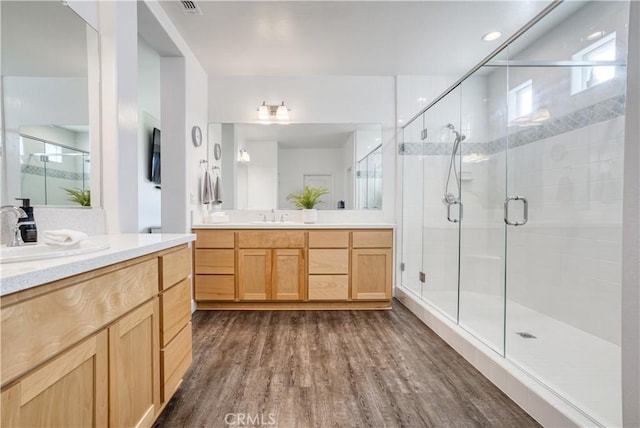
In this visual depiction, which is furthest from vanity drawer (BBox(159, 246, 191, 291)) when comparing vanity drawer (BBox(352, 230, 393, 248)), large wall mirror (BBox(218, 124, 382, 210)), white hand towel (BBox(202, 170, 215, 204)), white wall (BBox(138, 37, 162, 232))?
white wall (BBox(138, 37, 162, 232))

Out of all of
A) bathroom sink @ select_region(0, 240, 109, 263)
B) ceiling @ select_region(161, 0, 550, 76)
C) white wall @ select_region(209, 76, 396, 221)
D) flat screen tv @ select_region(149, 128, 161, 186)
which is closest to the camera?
bathroom sink @ select_region(0, 240, 109, 263)

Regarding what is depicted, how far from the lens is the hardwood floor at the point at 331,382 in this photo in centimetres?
138

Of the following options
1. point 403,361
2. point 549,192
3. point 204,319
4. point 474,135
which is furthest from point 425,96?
point 204,319

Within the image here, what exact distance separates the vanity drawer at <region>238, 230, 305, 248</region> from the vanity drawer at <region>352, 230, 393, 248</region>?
0.52 metres

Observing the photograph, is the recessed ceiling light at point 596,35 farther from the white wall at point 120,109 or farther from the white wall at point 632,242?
the white wall at point 120,109

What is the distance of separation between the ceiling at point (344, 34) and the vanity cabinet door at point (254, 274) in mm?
1888

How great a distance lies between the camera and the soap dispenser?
3.75 ft

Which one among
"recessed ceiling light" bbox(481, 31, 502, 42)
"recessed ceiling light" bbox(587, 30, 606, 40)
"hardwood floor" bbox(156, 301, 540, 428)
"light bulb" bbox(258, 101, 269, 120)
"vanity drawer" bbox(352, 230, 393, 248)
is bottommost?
"hardwood floor" bbox(156, 301, 540, 428)

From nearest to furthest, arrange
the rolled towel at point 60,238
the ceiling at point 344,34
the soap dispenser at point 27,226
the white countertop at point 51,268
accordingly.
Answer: the white countertop at point 51,268
the rolled towel at point 60,238
the soap dispenser at point 27,226
the ceiling at point 344,34

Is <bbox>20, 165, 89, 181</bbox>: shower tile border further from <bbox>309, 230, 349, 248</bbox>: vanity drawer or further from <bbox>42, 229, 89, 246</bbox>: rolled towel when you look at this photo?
<bbox>309, 230, 349, 248</bbox>: vanity drawer

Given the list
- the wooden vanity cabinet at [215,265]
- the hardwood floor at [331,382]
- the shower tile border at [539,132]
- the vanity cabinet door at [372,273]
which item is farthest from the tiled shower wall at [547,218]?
the wooden vanity cabinet at [215,265]

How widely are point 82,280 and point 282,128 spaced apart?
2735 mm

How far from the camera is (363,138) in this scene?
3.32m

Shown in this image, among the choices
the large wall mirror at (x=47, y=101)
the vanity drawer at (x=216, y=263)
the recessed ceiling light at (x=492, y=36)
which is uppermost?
the recessed ceiling light at (x=492, y=36)
